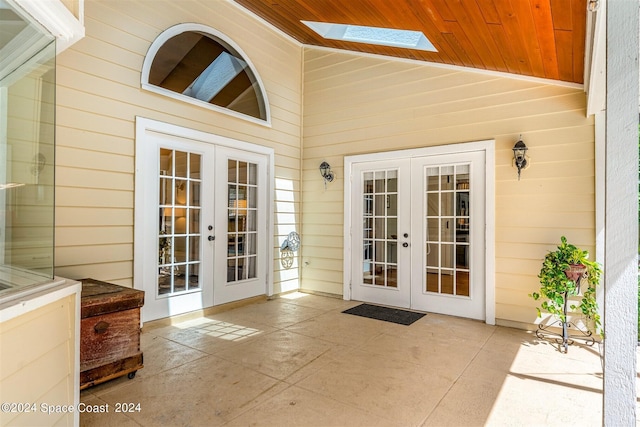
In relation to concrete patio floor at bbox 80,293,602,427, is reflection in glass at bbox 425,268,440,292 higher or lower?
higher

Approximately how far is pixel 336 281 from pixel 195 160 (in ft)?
8.74

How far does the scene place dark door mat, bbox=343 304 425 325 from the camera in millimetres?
4279

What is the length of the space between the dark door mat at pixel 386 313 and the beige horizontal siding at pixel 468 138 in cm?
71

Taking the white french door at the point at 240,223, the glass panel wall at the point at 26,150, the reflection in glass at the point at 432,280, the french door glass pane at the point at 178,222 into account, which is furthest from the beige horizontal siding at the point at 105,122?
the reflection in glass at the point at 432,280

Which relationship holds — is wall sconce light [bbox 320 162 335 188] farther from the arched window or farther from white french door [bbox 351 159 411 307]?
the arched window

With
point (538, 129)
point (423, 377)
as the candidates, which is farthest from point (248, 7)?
point (423, 377)

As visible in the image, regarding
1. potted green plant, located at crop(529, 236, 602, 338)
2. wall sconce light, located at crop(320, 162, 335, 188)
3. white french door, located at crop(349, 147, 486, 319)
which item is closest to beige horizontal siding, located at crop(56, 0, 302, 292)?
wall sconce light, located at crop(320, 162, 335, 188)

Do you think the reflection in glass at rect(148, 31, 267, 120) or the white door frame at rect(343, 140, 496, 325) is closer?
the reflection in glass at rect(148, 31, 267, 120)

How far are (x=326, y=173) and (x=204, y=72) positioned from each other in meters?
2.17

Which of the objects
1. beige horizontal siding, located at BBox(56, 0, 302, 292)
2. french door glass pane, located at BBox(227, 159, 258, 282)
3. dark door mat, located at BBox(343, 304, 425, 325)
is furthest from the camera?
french door glass pane, located at BBox(227, 159, 258, 282)

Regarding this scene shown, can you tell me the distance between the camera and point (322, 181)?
5.55 m

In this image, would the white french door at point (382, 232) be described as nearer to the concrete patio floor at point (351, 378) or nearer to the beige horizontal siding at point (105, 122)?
the concrete patio floor at point (351, 378)

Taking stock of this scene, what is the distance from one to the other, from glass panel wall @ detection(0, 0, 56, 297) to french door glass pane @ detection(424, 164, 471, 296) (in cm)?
391

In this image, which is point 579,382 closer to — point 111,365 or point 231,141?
point 111,365
